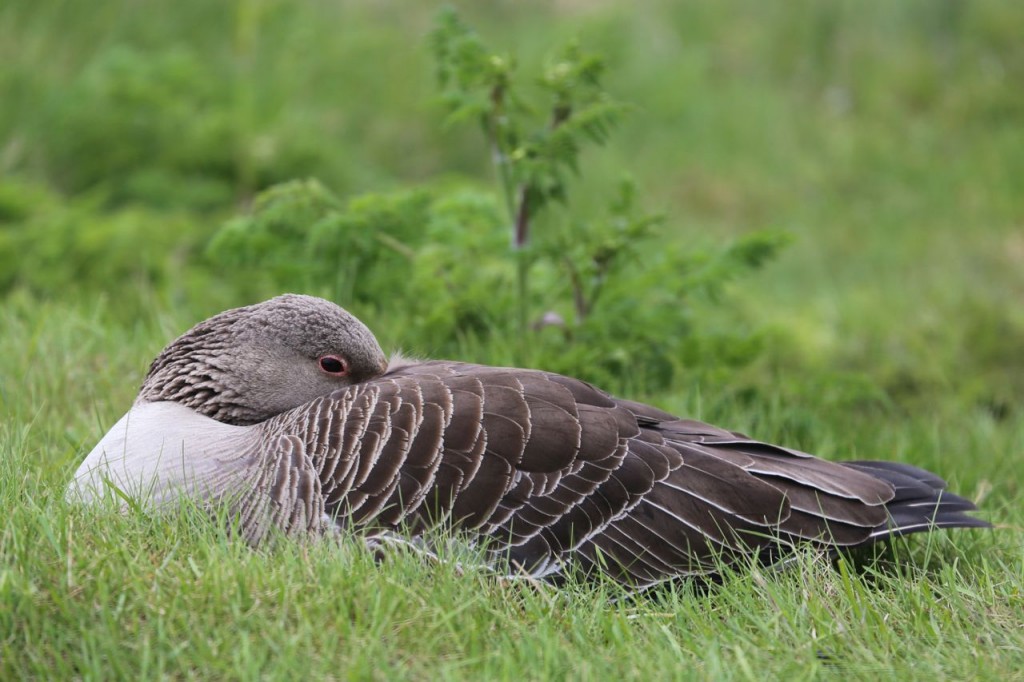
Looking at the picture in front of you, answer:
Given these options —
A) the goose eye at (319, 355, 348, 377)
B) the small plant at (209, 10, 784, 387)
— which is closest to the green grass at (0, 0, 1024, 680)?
the small plant at (209, 10, 784, 387)

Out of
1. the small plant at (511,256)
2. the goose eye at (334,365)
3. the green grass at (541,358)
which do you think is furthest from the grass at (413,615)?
the small plant at (511,256)

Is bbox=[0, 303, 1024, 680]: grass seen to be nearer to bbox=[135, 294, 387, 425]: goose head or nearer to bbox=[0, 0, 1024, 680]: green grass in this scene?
bbox=[0, 0, 1024, 680]: green grass

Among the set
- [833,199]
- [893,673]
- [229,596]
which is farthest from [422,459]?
[833,199]

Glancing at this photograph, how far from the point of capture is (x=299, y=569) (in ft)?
12.4

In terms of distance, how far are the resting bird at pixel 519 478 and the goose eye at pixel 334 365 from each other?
226 millimetres

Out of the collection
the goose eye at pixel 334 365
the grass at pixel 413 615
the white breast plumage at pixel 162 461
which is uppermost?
the goose eye at pixel 334 365

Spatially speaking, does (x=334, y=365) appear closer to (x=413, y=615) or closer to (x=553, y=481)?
(x=553, y=481)

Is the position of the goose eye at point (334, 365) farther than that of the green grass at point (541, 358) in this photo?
Yes

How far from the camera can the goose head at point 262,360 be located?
492cm

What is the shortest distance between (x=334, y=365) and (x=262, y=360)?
318 millimetres

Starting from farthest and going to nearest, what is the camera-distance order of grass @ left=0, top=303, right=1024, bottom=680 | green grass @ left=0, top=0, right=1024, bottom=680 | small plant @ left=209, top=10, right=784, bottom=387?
small plant @ left=209, top=10, right=784, bottom=387 → green grass @ left=0, top=0, right=1024, bottom=680 → grass @ left=0, top=303, right=1024, bottom=680

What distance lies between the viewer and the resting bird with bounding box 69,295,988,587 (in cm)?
430

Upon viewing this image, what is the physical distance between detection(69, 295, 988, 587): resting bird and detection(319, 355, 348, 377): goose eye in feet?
0.74

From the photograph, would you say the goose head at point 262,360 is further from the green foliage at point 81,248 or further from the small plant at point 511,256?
the green foliage at point 81,248
